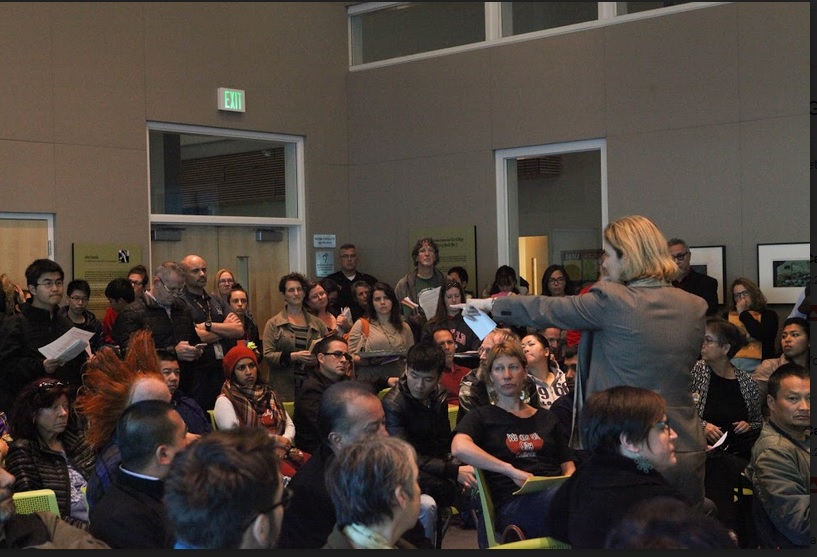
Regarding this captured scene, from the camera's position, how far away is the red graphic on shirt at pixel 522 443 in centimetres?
434

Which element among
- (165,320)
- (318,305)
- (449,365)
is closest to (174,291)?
(165,320)

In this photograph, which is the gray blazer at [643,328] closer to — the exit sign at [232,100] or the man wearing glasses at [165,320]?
the man wearing glasses at [165,320]

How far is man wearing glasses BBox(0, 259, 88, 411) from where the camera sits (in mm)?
6094

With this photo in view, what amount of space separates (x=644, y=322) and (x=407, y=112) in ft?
24.4

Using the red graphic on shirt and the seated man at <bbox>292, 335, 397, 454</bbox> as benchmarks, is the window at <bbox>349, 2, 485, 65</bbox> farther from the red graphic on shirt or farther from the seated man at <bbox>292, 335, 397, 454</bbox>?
the red graphic on shirt

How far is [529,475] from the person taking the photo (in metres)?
4.18

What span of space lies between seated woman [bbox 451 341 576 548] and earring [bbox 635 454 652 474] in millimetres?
1057

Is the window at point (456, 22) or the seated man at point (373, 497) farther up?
the window at point (456, 22)

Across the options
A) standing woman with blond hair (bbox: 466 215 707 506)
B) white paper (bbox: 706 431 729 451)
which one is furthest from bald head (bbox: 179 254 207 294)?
standing woman with blond hair (bbox: 466 215 707 506)

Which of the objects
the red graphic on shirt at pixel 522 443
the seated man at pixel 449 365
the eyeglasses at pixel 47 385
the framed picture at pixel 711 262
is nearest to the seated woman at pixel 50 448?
the eyeglasses at pixel 47 385

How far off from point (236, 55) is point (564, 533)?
7.91 meters

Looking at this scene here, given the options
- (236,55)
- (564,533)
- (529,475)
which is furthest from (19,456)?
(236,55)

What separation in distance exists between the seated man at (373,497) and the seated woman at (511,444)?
1486 millimetres

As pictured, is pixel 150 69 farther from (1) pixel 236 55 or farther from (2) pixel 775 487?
(2) pixel 775 487
